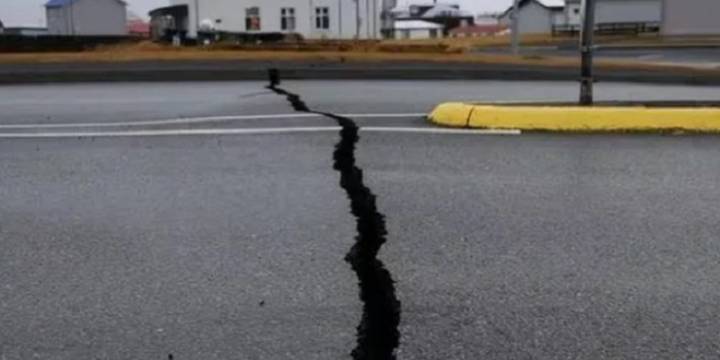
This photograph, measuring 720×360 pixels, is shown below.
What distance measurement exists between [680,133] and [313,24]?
186 feet

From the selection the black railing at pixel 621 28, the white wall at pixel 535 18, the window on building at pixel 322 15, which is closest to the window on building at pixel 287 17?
the window on building at pixel 322 15

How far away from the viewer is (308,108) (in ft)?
37.0

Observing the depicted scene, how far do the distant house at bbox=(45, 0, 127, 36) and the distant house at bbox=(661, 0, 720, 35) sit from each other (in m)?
38.1

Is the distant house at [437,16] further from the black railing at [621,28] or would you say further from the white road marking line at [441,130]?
the white road marking line at [441,130]

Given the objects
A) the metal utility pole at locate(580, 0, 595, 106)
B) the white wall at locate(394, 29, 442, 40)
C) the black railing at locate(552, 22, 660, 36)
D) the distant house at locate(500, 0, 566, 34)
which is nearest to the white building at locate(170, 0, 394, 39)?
the white wall at locate(394, 29, 442, 40)

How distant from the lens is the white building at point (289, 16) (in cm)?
6419

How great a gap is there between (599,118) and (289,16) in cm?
5760

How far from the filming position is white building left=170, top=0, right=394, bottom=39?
2527 inches

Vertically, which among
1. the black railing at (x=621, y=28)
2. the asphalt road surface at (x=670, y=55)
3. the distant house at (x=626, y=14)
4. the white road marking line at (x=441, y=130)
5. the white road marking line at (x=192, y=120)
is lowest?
the white road marking line at (x=441, y=130)

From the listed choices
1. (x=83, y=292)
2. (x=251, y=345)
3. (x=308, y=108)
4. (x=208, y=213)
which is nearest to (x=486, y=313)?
(x=251, y=345)

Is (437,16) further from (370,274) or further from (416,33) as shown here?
(370,274)

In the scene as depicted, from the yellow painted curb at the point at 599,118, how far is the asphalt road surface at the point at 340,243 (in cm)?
33

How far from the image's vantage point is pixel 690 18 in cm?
4906

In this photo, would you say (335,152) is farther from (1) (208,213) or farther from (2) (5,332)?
(2) (5,332)
